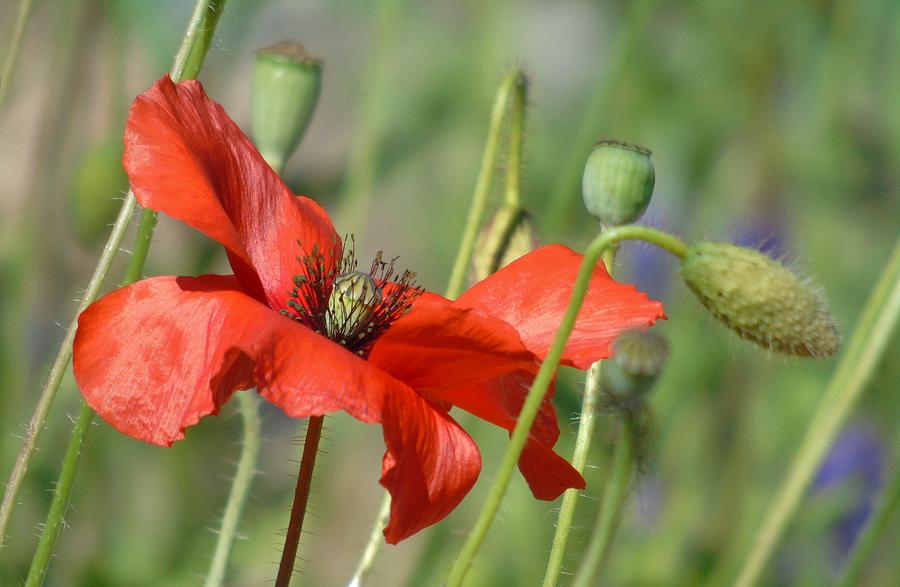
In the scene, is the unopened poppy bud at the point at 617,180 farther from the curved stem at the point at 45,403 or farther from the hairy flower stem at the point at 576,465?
the curved stem at the point at 45,403

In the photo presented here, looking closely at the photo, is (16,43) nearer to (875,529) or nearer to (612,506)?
(612,506)

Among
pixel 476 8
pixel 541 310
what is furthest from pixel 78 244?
pixel 541 310

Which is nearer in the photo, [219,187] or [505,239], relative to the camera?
[219,187]

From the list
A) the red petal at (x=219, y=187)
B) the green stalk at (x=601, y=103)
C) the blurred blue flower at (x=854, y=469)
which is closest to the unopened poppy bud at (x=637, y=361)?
the red petal at (x=219, y=187)

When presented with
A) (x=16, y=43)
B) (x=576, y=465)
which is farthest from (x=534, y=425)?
(x=16, y=43)

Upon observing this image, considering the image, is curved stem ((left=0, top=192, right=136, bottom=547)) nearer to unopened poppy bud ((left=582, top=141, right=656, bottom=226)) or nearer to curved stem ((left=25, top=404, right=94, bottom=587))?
curved stem ((left=25, top=404, right=94, bottom=587))

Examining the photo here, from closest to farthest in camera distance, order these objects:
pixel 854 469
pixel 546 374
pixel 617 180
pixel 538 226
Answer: pixel 546 374, pixel 617 180, pixel 538 226, pixel 854 469
